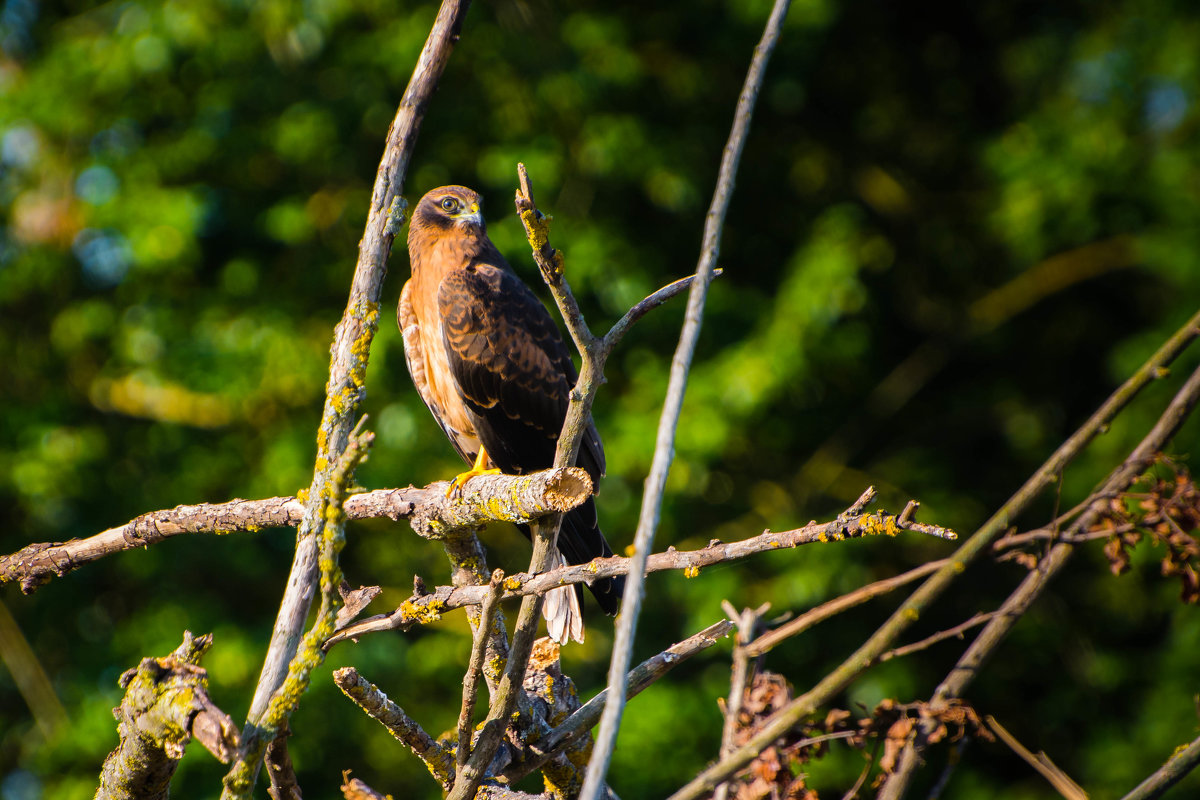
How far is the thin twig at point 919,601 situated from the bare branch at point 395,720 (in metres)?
0.85

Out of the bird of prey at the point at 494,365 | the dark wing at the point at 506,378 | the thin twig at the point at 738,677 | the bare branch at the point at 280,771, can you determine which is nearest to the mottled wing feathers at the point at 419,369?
the bird of prey at the point at 494,365

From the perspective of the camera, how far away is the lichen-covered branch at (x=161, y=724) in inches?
69.8

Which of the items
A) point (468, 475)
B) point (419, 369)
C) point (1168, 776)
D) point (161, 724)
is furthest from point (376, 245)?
point (419, 369)

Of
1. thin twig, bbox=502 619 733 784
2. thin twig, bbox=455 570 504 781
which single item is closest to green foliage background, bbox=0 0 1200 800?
thin twig, bbox=502 619 733 784

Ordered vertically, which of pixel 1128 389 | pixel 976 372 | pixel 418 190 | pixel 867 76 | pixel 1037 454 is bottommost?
pixel 1128 389

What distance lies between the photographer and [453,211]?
452 centimetres

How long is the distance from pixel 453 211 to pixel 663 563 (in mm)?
3038

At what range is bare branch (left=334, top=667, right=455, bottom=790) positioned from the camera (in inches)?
84.8

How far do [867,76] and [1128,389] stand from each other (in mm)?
6751

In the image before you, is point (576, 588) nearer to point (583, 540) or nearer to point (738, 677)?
point (583, 540)

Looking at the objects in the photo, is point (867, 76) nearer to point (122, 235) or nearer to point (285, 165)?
point (285, 165)

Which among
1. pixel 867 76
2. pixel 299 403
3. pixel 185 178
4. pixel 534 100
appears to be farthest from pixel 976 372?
pixel 185 178

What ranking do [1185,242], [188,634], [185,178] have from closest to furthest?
[188,634] < [1185,242] < [185,178]

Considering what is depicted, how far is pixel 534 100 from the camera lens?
21.4 feet
